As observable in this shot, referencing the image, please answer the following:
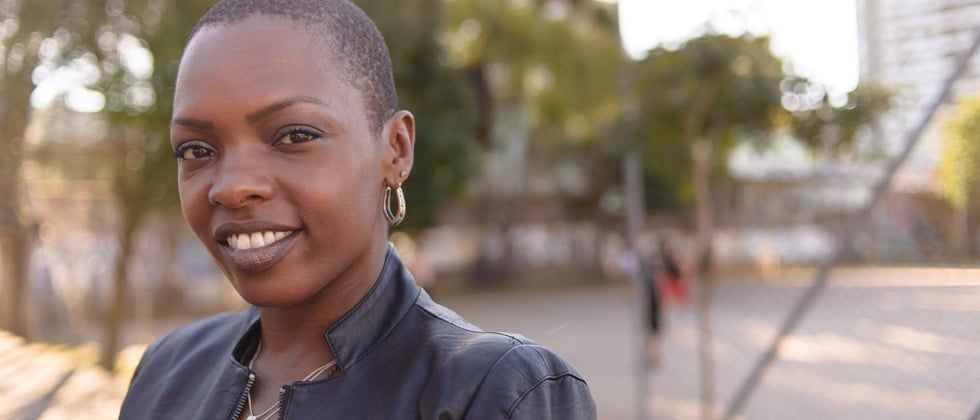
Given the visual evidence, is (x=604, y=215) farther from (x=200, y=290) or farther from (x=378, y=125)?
(x=378, y=125)

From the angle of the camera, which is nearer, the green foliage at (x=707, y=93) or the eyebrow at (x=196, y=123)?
the eyebrow at (x=196, y=123)

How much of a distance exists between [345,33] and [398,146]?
0.19m

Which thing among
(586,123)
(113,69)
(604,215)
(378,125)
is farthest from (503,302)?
(378,125)

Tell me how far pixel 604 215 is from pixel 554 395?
1077 inches

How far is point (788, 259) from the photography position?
41.4 feet

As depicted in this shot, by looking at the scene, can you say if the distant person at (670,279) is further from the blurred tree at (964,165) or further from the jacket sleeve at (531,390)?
the jacket sleeve at (531,390)

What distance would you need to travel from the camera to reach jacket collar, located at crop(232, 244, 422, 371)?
3.99 ft

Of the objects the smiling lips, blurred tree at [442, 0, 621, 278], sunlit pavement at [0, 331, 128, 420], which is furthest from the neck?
blurred tree at [442, 0, 621, 278]

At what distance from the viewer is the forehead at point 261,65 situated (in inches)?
45.8

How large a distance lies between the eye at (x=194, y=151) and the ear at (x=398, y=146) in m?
0.25

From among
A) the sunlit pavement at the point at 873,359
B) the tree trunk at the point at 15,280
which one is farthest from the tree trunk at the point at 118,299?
the sunlit pavement at the point at 873,359

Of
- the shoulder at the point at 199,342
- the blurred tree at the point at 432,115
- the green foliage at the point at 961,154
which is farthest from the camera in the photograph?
the blurred tree at the point at 432,115

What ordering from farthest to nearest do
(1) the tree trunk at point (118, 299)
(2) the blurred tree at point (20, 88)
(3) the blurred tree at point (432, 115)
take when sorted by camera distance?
(3) the blurred tree at point (432, 115) < (1) the tree trunk at point (118, 299) < (2) the blurred tree at point (20, 88)

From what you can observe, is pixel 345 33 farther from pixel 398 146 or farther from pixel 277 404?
pixel 277 404
